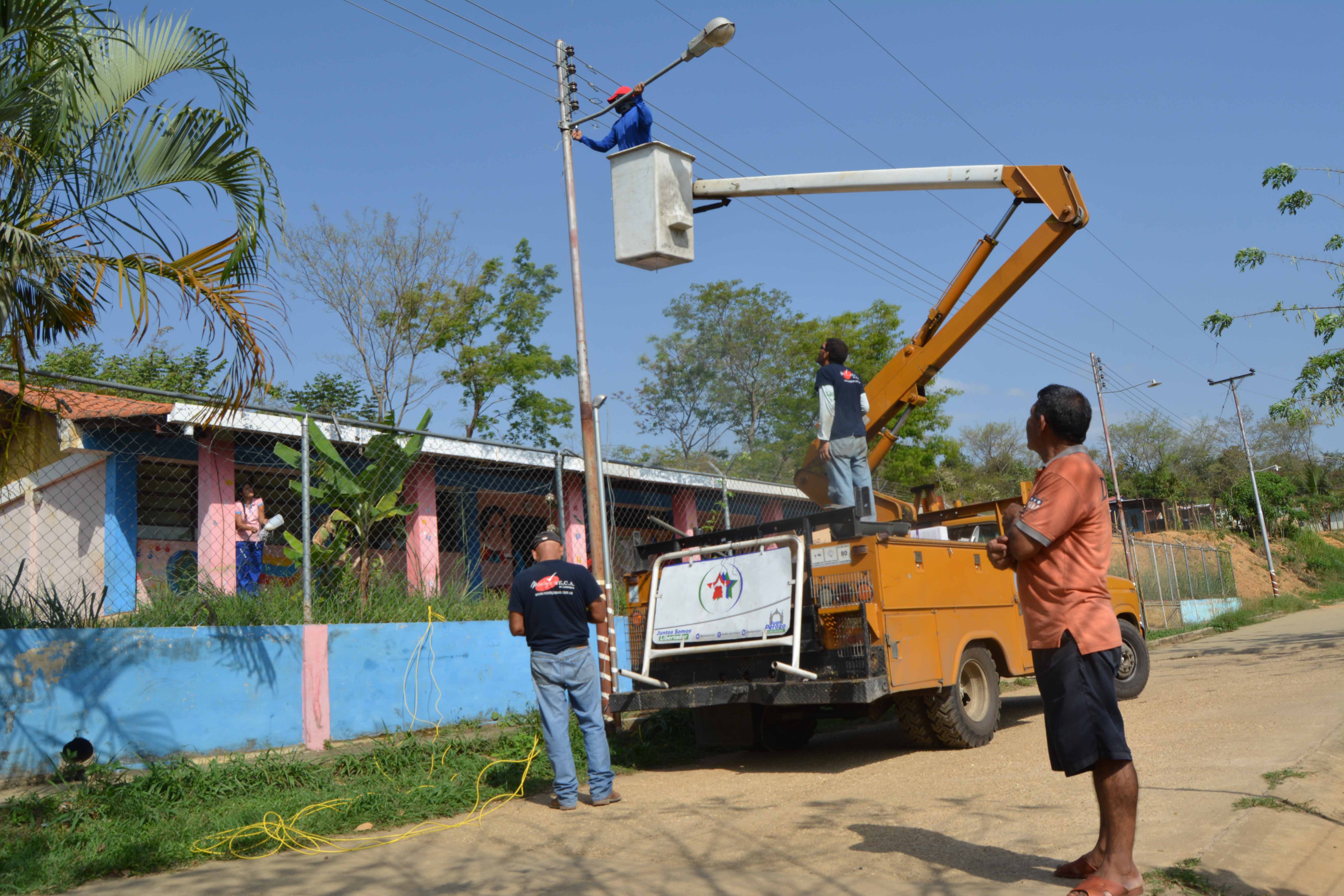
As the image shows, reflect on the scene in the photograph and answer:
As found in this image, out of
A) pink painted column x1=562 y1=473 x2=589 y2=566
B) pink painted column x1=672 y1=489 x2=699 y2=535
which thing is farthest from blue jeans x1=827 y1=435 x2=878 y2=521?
pink painted column x1=672 y1=489 x2=699 y2=535

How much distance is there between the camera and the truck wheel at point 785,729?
27.6 ft

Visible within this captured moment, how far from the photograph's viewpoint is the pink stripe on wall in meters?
7.84

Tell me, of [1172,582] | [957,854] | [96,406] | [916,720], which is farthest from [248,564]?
[1172,582]

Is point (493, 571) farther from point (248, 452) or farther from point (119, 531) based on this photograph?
point (119, 531)

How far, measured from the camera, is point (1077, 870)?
151 inches

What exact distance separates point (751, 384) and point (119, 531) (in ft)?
83.2

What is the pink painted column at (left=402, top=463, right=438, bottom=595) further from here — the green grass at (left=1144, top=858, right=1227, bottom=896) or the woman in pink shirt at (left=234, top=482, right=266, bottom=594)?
the green grass at (left=1144, top=858, right=1227, bottom=896)

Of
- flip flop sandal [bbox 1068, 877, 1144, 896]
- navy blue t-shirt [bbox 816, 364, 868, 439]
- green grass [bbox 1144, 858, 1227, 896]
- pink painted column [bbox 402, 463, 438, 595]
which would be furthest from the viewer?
pink painted column [bbox 402, 463, 438, 595]

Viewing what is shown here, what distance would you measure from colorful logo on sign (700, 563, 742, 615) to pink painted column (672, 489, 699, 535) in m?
10.7

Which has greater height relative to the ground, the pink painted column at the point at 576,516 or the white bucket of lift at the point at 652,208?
the white bucket of lift at the point at 652,208

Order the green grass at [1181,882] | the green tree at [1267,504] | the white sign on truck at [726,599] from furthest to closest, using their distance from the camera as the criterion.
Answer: the green tree at [1267,504]
the white sign on truck at [726,599]
the green grass at [1181,882]

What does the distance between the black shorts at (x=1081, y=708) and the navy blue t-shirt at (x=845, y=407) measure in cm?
452

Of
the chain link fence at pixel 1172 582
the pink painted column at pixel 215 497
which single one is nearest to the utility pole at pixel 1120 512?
the chain link fence at pixel 1172 582

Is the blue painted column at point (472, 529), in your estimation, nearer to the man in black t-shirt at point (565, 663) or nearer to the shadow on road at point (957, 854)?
the man in black t-shirt at point (565, 663)
